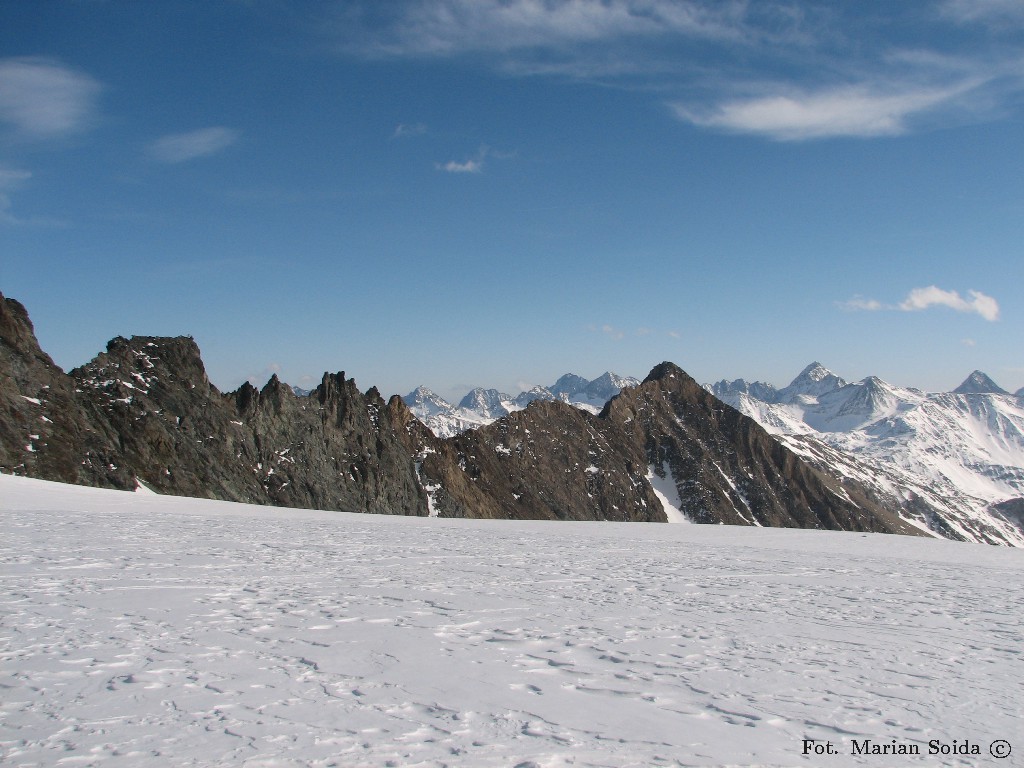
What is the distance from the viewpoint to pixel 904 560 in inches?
861

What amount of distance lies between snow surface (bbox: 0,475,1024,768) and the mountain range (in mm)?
43185

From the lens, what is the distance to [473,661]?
8.28m

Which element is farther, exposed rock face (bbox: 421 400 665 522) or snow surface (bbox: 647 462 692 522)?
snow surface (bbox: 647 462 692 522)

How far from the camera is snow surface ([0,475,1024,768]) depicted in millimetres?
6023

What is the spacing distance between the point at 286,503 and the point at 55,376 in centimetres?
2711

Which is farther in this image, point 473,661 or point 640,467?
point 640,467

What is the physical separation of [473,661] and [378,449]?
311ft

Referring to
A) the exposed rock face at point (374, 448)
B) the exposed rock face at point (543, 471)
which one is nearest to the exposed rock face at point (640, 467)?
the exposed rock face at point (543, 471)

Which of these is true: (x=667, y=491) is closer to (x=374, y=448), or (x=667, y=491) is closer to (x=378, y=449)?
(x=378, y=449)

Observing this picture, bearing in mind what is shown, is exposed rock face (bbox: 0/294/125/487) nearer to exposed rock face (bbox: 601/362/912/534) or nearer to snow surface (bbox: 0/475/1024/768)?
snow surface (bbox: 0/475/1024/768)

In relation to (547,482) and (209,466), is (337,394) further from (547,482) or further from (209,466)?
(547,482)

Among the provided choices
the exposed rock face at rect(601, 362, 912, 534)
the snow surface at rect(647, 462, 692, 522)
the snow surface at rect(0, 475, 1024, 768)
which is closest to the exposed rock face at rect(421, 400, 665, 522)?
the snow surface at rect(647, 462, 692, 522)

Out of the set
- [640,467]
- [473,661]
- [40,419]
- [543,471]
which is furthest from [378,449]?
[473,661]

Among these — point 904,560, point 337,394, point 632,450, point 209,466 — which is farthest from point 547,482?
point 904,560
